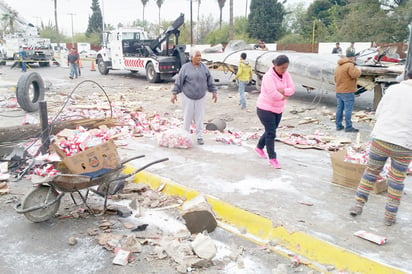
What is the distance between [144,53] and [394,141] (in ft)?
58.5

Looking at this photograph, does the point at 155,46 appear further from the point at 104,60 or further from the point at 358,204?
the point at 358,204

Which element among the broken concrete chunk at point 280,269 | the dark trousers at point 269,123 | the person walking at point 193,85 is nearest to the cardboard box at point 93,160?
the broken concrete chunk at point 280,269

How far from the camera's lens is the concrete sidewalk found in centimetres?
344

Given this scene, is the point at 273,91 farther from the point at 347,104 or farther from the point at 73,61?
the point at 73,61

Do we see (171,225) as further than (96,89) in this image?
No

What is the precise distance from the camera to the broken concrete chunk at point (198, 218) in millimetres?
3859

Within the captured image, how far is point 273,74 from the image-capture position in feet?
18.5

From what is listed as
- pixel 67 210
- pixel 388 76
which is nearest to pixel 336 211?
pixel 67 210

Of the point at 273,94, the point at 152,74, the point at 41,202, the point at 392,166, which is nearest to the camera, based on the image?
the point at 392,166

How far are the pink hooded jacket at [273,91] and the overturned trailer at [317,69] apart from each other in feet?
11.8

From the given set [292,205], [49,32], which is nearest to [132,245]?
[292,205]

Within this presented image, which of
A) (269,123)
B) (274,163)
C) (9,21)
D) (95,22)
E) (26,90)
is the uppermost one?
(95,22)

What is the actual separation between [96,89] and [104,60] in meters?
7.26

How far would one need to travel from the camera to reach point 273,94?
555 cm
